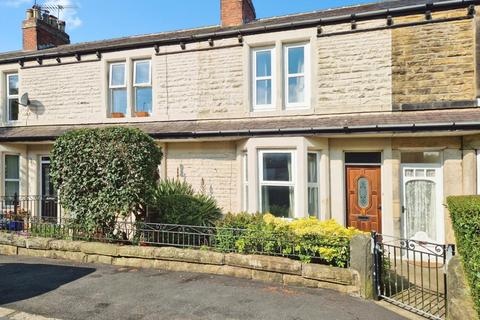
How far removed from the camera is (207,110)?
9594mm

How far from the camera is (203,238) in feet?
22.1

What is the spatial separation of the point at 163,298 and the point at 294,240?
7.75ft

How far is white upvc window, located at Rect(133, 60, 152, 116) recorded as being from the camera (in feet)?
34.1

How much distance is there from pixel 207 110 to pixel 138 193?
141 inches

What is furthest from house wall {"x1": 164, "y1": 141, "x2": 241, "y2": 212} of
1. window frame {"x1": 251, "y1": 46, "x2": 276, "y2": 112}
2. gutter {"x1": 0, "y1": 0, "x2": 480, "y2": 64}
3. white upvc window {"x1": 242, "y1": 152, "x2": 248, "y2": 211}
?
gutter {"x1": 0, "y1": 0, "x2": 480, "y2": 64}

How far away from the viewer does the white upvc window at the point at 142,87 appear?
10.4 meters

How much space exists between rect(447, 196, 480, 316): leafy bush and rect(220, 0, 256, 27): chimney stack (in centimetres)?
855

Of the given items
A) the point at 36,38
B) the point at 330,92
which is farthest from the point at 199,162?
the point at 36,38

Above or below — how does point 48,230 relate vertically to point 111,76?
below

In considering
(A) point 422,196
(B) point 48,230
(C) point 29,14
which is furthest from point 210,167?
(C) point 29,14

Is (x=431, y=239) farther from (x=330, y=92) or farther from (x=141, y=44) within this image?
(x=141, y=44)

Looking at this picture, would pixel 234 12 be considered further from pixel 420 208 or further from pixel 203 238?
pixel 420 208

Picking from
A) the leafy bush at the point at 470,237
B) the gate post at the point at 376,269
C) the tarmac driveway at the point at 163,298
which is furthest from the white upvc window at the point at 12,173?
the leafy bush at the point at 470,237

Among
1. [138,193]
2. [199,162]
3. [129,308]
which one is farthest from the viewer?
[199,162]
